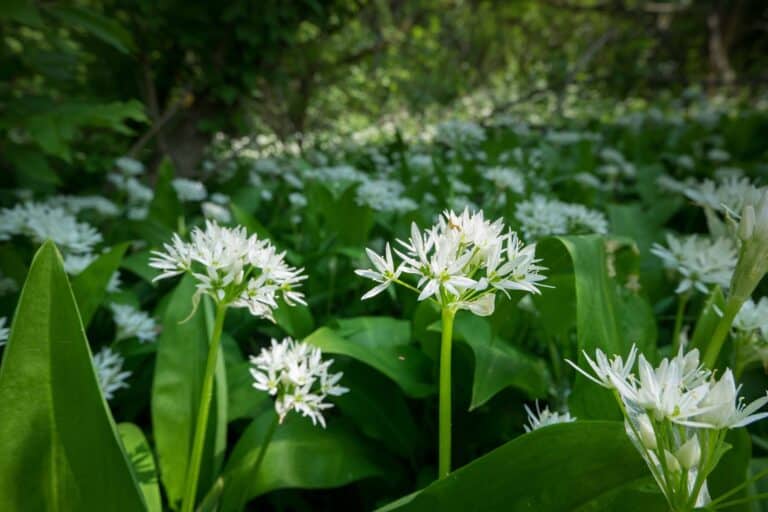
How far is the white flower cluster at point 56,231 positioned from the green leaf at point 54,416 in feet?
2.31

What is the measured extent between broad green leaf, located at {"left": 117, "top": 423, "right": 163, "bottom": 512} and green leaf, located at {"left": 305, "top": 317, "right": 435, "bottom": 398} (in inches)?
11.8

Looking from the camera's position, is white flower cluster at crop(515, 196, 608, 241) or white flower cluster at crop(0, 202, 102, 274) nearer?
white flower cluster at crop(0, 202, 102, 274)

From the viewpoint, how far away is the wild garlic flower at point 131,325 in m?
1.20

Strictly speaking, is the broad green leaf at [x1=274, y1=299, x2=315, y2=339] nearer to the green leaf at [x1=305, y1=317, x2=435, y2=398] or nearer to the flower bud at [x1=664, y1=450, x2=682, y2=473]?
the green leaf at [x1=305, y1=317, x2=435, y2=398]

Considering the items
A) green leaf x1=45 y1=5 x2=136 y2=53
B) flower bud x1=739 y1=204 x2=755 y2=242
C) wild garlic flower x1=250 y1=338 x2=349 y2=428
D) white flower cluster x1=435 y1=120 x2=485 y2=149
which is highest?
green leaf x1=45 y1=5 x2=136 y2=53

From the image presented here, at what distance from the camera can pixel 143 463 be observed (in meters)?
0.90

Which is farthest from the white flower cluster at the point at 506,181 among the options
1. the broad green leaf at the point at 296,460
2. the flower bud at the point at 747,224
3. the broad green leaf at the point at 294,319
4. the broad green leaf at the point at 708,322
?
the flower bud at the point at 747,224

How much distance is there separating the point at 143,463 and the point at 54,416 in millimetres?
318

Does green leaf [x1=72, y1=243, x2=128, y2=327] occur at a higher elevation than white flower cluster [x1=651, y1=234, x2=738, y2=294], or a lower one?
higher

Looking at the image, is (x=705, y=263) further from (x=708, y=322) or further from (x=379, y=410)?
(x=379, y=410)

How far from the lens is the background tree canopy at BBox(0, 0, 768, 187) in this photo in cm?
191

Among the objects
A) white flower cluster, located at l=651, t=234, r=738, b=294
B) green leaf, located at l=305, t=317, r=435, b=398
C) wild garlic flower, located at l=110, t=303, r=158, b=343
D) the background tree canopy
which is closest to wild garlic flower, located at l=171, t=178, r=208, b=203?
the background tree canopy

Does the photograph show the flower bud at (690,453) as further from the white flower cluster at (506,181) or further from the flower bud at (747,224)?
the white flower cluster at (506,181)

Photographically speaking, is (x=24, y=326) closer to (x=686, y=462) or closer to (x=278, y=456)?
(x=278, y=456)
